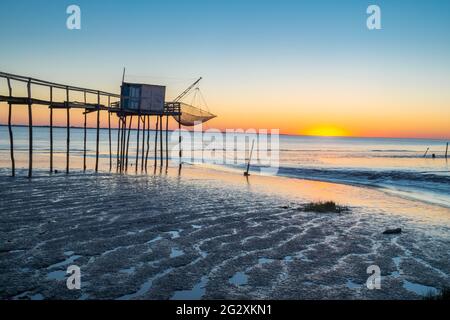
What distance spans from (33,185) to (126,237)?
10300mm

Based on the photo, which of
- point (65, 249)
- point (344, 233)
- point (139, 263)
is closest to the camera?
point (139, 263)

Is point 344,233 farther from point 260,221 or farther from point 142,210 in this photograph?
point 142,210

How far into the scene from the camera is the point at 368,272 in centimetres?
747

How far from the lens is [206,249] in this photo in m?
8.59

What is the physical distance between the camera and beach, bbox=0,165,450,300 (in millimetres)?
6337

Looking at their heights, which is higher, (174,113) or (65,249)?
(174,113)

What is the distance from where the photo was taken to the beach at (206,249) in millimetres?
6337

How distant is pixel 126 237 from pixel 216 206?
5587 millimetres
